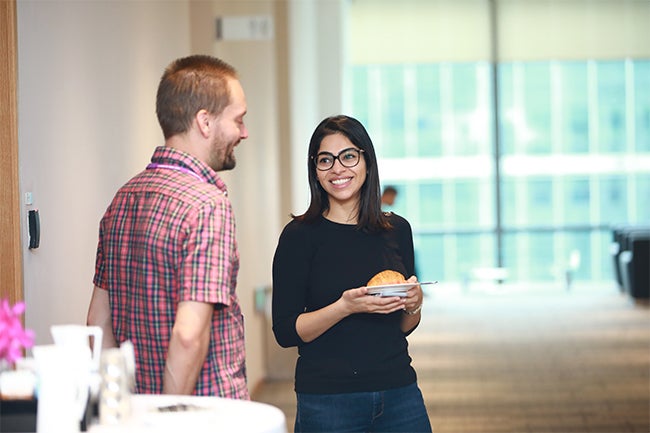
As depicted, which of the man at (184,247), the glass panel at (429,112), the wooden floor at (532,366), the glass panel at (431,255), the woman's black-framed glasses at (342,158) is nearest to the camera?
the man at (184,247)

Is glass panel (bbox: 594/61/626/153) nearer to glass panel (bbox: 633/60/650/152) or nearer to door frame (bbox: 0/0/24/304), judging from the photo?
glass panel (bbox: 633/60/650/152)

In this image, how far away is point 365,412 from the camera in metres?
2.89

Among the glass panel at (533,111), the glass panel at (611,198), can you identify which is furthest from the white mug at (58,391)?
the glass panel at (611,198)

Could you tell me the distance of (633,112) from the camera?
18188mm

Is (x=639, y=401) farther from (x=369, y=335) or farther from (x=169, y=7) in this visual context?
(x=369, y=335)

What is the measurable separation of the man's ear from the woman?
0.57 m

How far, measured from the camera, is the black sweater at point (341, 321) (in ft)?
9.52

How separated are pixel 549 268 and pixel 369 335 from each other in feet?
50.4

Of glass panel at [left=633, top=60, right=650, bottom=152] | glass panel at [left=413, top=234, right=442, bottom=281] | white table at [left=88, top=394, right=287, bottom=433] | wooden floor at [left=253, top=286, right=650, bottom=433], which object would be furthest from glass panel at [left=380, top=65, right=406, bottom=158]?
white table at [left=88, top=394, right=287, bottom=433]

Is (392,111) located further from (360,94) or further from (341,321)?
(341,321)

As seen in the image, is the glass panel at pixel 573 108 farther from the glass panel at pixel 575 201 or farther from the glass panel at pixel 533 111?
the glass panel at pixel 575 201

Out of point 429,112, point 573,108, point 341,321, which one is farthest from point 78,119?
point 573,108

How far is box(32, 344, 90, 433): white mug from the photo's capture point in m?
1.93

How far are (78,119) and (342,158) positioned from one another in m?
1.31
